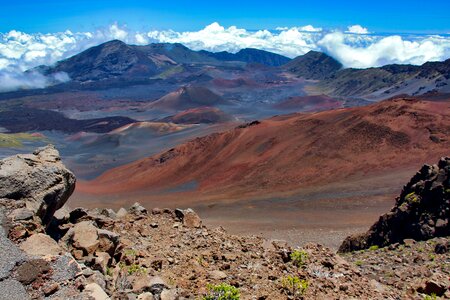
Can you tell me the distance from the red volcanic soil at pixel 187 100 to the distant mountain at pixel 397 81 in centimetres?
5452

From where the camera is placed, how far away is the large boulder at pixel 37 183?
9.37 meters

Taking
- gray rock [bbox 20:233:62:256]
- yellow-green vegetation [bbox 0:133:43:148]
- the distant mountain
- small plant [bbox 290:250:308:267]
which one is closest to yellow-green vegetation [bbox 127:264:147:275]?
gray rock [bbox 20:233:62:256]

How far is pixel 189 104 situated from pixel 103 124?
3735cm

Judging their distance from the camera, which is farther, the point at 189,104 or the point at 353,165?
the point at 189,104

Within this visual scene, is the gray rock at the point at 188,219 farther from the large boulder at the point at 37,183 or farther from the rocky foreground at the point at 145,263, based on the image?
the large boulder at the point at 37,183

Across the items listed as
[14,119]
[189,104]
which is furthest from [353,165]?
[14,119]

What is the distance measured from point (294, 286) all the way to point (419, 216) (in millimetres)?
10414

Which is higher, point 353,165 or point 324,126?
point 324,126

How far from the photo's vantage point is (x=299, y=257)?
411 inches

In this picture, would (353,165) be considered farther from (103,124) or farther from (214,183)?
(103,124)

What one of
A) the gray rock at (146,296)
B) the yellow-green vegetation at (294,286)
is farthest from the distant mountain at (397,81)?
the gray rock at (146,296)

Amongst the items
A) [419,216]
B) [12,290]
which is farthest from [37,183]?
[419,216]

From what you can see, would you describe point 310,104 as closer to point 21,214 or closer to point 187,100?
point 187,100

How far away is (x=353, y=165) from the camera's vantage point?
41.1 m
